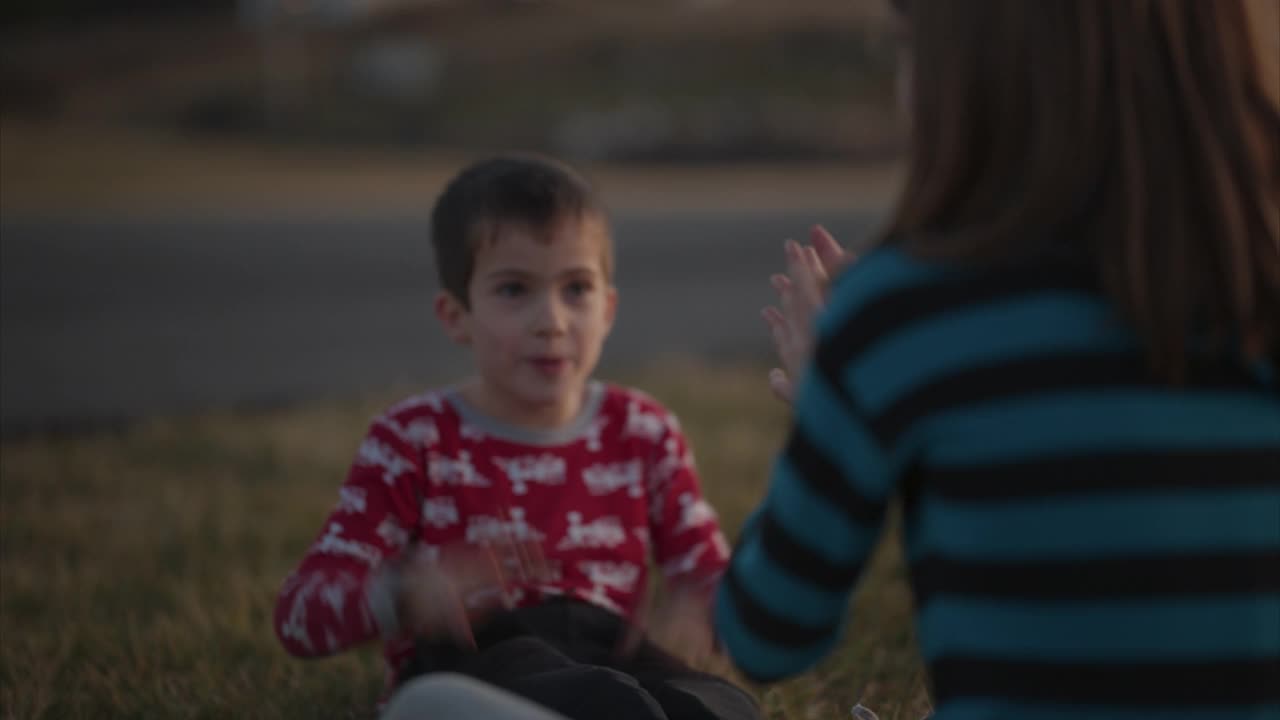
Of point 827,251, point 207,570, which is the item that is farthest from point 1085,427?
point 207,570

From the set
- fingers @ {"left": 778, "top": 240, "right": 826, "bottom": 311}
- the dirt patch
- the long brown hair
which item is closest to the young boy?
fingers @ {"left": 778, "top": 240, "right": 826, "bottom": 311}

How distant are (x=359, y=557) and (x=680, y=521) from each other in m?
0.60

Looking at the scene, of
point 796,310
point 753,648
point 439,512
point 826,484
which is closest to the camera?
point 826,484

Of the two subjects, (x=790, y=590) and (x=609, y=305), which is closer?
(x=790, y=590)

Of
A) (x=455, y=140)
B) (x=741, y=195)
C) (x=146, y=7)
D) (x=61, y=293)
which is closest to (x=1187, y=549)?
(x=61, y=293)

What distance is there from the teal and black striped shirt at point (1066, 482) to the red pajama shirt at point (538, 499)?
113cm

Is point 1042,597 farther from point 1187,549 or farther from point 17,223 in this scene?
point 17,223

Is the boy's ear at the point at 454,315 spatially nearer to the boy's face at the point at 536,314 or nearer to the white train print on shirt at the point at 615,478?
the boy's face at the point at 536,314

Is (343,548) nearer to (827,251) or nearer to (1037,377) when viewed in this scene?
(827,251)

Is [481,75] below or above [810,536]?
above

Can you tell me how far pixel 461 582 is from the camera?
7.84 feet

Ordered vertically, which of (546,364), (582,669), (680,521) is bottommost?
(582,669)

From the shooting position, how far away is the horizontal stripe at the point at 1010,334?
136cm

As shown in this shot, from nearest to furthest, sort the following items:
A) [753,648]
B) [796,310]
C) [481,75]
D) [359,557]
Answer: [753,648] < [796,310] < [359,557] < [481,75]
